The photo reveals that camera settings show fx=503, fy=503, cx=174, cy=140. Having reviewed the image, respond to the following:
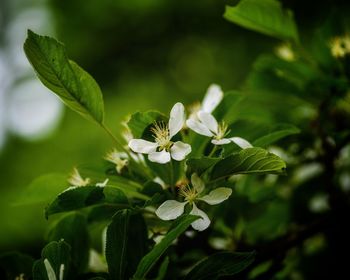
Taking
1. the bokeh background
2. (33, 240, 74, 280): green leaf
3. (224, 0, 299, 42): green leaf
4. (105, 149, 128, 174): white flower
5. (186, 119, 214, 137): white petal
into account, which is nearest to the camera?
(33, 240, 74, 280): green leaf

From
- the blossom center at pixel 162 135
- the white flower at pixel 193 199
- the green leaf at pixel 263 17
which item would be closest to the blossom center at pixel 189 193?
the white flower at pixel 193 199

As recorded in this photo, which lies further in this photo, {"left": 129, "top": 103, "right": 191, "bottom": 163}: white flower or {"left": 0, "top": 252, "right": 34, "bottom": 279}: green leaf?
{"left": 0, "top": 252, "right": 34, "bottom": 279}: green leaf

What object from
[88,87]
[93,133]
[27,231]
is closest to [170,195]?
[88,87]

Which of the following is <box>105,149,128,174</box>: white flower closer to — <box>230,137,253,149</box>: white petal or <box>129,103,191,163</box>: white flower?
<box>129,103,191,163</box>: white flower

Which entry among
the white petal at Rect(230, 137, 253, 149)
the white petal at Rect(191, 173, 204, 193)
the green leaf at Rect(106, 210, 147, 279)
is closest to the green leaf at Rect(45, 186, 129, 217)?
the green leaf at Rect(106, 210, 147, 279)

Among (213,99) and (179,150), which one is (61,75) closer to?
(179,150)

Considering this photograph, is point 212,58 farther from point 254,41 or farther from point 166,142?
point 166,142

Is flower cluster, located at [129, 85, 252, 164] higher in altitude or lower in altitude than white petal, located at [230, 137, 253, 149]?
higher
